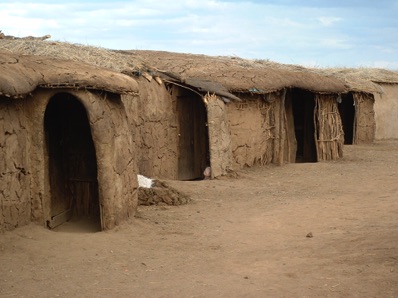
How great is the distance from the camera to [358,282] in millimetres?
6336

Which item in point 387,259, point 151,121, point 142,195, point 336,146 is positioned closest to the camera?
point 387,259

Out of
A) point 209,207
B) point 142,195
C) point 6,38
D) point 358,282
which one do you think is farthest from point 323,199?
point 6,38

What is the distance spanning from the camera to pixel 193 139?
48.3ft

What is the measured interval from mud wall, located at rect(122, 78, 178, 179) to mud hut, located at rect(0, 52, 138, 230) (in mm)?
2754

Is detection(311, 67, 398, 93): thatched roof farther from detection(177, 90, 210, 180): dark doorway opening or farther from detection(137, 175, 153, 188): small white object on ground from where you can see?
detection(137, 175, 153, 188): small white object on ground

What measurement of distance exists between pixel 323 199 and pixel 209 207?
6.49 feet

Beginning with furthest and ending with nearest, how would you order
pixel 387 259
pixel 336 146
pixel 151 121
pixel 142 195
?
pixel 336 146
pixel 151 121
pixel 142 195
pixel 387 259

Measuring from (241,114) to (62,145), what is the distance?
6570 millimetres

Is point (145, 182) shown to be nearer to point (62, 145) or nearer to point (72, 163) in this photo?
point (72, 163)

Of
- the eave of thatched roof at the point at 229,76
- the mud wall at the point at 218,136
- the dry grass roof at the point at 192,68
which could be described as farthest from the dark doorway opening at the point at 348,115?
the mud wall at the point at 218,136

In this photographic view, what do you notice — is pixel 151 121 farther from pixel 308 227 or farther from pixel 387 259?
pixel 387 259

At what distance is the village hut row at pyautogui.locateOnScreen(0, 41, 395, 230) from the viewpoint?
8219 mm

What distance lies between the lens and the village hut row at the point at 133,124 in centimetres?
822

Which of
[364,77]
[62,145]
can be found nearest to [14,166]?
[62,145]
